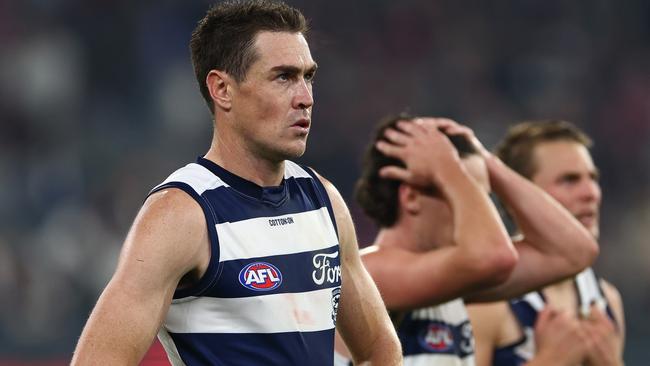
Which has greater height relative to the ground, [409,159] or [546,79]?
[546,79]

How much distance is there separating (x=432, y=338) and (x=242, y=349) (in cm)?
162

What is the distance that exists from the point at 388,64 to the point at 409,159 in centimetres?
1076

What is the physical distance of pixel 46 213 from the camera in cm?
1271

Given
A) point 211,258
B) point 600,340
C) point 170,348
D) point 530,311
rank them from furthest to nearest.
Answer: point 530,311 < point 600,340 < point 170,348 < point 211,258

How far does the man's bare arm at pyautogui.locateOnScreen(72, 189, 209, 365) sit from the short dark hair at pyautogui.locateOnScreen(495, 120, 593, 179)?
3338 mm

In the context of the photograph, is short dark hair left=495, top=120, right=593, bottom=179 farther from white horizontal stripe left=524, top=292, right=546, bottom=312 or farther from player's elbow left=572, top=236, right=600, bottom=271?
player's elbow left=572, top=236, right=600, bottom=271

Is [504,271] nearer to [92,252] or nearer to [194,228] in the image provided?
[194,228]

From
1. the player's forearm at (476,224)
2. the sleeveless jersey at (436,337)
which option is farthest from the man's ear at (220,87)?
the sleeveless jersey at (436,337)

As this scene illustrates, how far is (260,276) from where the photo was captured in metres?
3.10

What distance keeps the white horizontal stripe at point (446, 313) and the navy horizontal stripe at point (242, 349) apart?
148 centimetres

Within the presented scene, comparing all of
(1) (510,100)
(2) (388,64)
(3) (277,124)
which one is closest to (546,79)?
(1) (510,100)

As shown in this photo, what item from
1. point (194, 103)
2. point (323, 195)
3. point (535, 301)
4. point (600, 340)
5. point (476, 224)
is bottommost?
point (600, 340)

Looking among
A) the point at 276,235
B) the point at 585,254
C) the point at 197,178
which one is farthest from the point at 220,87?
the point at 585,254

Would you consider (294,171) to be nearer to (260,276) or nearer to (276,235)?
(276,235)
